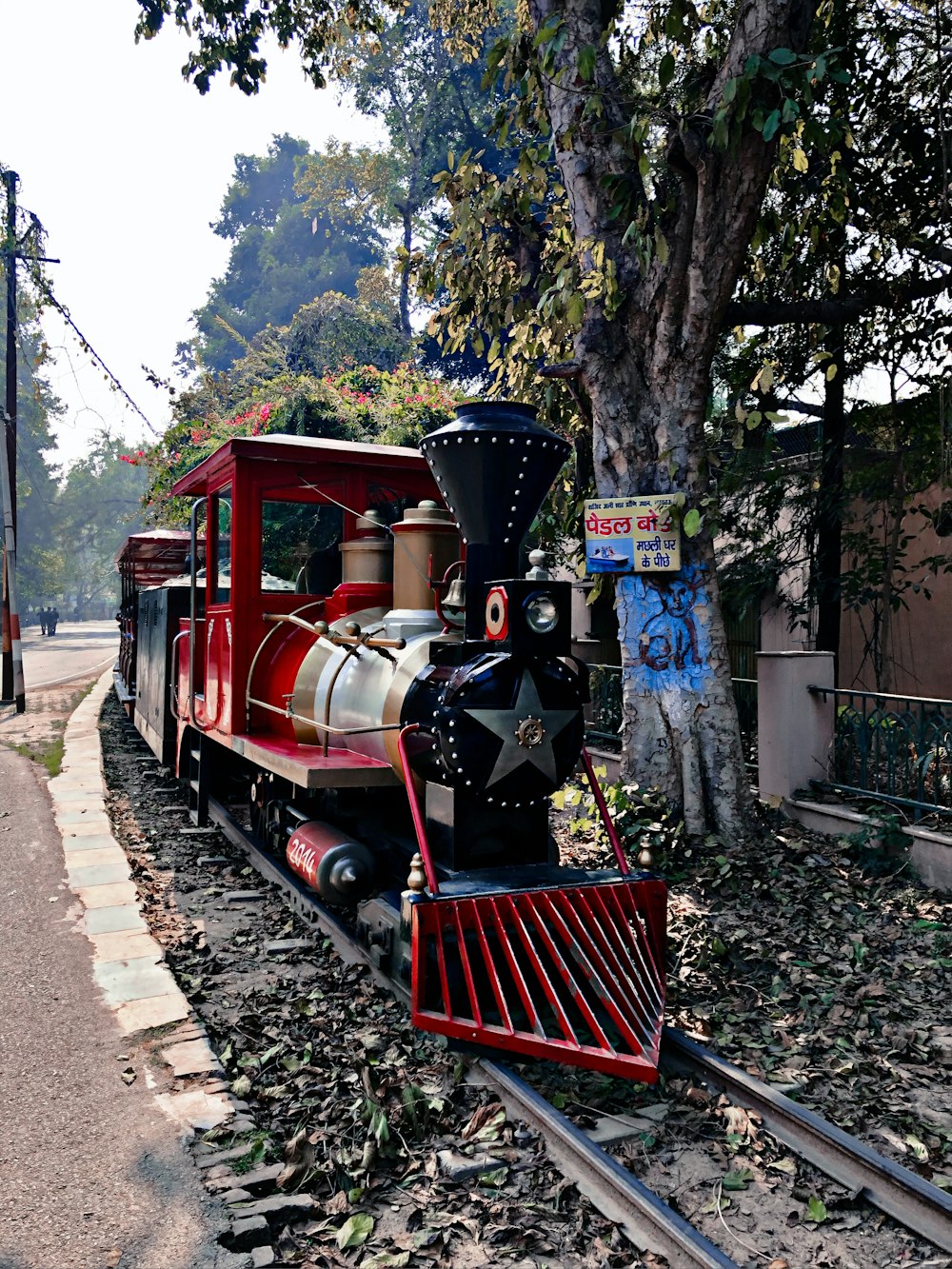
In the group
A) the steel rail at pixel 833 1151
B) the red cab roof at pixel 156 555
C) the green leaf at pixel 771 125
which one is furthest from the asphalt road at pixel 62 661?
the steel rail at pixel 833 1151

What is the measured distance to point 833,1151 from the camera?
10.8 ft

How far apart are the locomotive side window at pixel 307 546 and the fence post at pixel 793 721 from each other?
131 inches

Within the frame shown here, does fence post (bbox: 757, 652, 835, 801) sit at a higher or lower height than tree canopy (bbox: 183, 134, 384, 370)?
lower

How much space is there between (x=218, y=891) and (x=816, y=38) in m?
7.32

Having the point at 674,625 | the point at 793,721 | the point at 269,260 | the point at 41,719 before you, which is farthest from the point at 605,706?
the point at 269,260

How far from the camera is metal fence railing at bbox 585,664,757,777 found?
901 centimetres

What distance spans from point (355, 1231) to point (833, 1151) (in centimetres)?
167

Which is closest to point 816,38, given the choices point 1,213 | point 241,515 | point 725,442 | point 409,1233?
point 725,442

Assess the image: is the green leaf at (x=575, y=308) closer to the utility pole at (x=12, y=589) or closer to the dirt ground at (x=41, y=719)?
the dirt ground at (x=41, y=719)

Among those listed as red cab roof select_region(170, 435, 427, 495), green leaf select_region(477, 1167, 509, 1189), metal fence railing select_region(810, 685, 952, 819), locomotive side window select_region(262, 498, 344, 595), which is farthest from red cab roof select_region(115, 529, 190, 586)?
green leaf select_region(477, 1167, 509, 1189)

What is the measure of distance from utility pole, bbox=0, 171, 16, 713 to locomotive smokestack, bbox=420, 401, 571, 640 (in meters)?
12.5

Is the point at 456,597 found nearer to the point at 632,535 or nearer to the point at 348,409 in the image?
the point at 632,535

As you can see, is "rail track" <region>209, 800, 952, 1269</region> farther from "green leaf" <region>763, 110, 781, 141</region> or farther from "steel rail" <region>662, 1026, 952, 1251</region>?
"green leaf" <region>763, 110, 781, 141</region>

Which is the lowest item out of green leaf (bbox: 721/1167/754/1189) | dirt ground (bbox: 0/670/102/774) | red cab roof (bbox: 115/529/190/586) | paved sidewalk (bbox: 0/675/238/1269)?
green leaf (bbox: 721/1167/754/1189)
